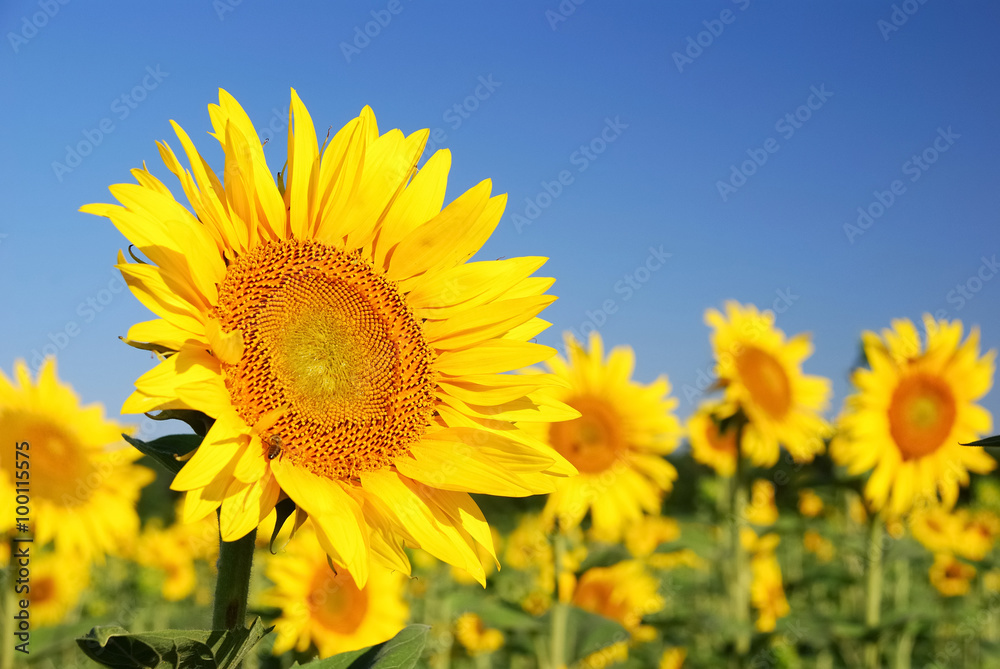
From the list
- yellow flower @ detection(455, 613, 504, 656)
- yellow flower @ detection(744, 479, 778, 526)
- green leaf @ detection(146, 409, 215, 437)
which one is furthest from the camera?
yellow flower @ detection(744, 479, 778, 526)

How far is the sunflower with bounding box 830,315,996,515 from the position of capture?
5695mm

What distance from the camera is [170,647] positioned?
58.1 inches

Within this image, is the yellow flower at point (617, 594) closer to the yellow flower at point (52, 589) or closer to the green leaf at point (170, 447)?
the yellow flower at point (52, 589)

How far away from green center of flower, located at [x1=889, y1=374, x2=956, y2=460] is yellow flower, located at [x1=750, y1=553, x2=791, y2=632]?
3469mm

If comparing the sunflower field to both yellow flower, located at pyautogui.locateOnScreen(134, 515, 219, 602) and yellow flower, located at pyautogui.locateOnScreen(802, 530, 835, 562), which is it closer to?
yellow flower, located at pyautogui.locateOnScreen(134, 515, 219, 602)

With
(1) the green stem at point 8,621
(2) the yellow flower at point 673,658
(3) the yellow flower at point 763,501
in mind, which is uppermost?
(3) the yellow flower at point 763,501

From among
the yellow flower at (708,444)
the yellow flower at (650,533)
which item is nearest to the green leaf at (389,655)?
the yellow flower at (708,444)

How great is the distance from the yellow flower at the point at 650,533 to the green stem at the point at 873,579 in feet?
10.5

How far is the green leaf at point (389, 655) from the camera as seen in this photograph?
1637mm

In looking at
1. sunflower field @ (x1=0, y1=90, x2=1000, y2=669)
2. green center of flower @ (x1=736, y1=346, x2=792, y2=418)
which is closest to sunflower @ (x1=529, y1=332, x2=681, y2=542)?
sunflower field @ (x1=0, y1=90, x2=1000, y2=669)

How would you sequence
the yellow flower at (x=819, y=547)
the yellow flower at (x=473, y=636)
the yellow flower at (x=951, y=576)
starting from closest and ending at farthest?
1. the yellow flower at (x=473, y=636)
2. the yellow flower at (x=951, y=576)
3. the yellow flower at (x=819, y=547)

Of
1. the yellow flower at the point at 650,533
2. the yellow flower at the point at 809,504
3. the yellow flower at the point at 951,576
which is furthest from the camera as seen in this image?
the yellow flower at the point at 809,504

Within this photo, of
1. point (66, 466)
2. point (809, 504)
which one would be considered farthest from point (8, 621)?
point (809, 504)

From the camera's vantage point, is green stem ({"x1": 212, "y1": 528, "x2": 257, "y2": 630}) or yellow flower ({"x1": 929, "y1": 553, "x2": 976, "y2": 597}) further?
yellow flower ({"x1": 929, "y1": 553, "x2": 976, "y2": 597})
